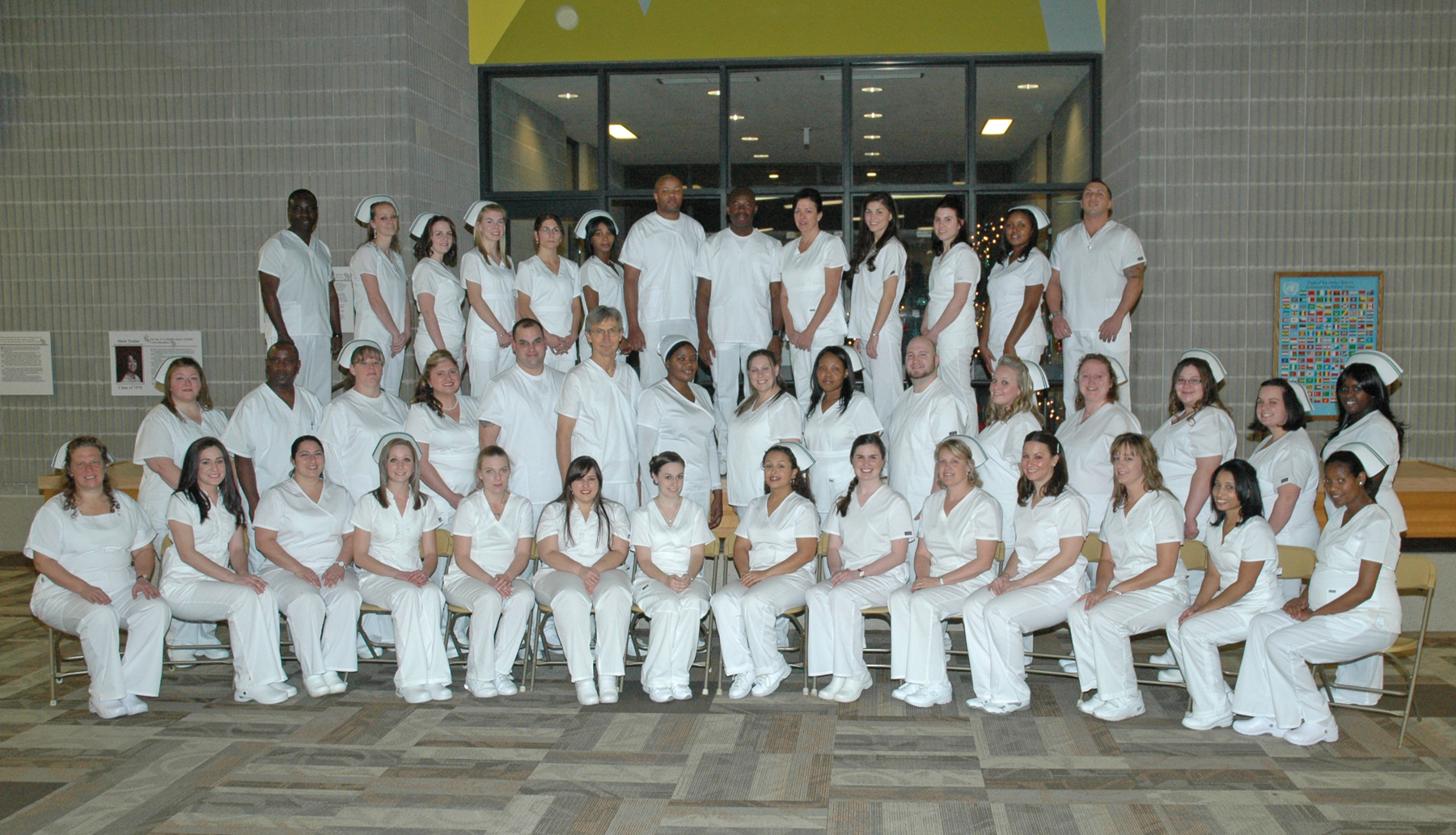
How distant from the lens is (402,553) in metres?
5.31

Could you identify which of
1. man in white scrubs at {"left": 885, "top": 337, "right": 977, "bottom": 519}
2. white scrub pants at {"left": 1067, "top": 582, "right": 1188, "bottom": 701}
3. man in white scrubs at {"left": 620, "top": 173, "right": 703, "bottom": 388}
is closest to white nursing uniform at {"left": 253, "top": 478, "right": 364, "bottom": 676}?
man in white scrubs at {"left": 620, "top": 173, "right": 703, "bottom": 388}

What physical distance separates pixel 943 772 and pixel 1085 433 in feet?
7.18

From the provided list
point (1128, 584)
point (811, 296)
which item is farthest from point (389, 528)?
point (1128, 584)

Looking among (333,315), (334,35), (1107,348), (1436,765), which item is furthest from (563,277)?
(1436,765)

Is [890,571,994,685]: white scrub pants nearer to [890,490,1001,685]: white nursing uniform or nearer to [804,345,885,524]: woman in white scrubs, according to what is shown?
[890,490,1001,685]: white nursing uniform

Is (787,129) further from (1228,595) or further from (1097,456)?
(1228,595)

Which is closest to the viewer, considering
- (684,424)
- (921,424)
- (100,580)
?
(100,580)

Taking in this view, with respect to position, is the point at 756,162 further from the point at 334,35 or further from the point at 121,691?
the point at 121,691

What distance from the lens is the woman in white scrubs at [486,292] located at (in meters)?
6.45

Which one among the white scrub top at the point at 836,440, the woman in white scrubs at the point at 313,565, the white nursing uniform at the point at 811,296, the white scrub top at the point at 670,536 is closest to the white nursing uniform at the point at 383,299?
the woman in white scrubs at the point at 313,565

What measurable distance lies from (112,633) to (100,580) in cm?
32

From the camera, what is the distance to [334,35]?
7.57 metres

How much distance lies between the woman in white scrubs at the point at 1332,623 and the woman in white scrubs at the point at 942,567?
46.1 inches

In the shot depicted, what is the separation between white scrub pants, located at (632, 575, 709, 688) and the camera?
493 centimetres
